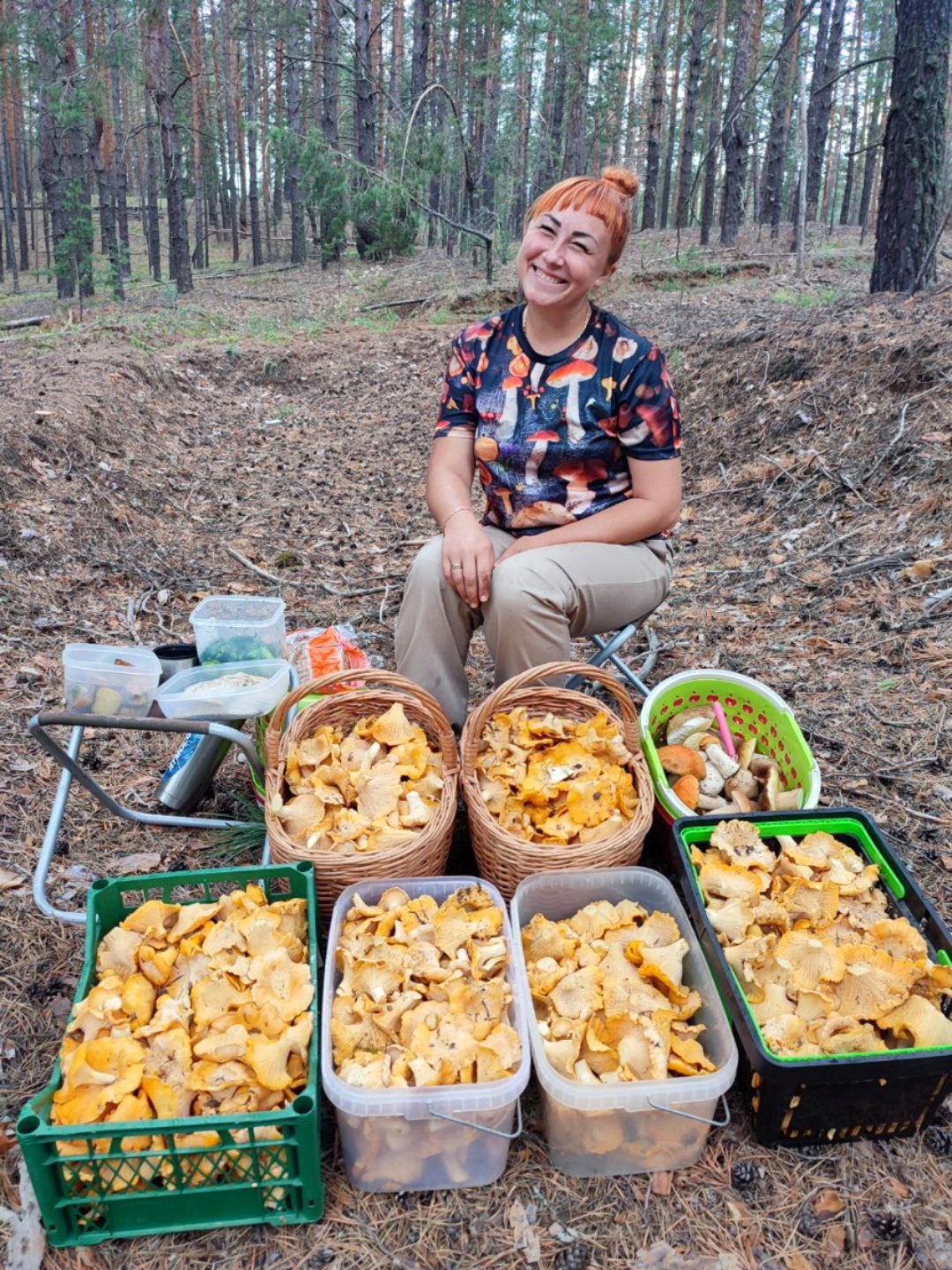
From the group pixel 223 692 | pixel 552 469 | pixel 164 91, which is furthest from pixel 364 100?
pixel 223 692

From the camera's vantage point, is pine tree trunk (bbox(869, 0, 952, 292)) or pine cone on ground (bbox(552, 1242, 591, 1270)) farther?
pine tree trunk (bbox(869, 0, 952, 292))

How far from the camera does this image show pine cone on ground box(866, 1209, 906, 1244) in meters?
1.61

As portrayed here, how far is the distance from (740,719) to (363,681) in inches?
51.0

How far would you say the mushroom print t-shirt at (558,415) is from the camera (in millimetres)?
2611

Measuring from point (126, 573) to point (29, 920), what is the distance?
273 centimetres

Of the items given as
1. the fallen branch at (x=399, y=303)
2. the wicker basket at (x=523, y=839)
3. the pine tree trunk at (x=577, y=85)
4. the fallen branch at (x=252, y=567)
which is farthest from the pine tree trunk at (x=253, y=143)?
the wicker basket at (x=523, y=839)

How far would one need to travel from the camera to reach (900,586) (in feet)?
13.1

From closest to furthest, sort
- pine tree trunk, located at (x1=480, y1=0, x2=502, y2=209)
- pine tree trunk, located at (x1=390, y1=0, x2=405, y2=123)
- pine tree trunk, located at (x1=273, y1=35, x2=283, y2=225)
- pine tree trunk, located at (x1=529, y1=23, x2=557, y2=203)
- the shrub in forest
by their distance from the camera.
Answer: the shrub in forest < pine tree trunk, located at (x1=273, y1=35, x2=283, y2=225) < pine tree trunk, located at (x1=480, y1=0, x2=502, y2=209) < pine tree trunk, located at (x1=529, y1=23, x2=557, y2=203) < pine tree trunk, located at (x1=390, y1=0, x2=405, y2=123)

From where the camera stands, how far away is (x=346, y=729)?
2555 mm

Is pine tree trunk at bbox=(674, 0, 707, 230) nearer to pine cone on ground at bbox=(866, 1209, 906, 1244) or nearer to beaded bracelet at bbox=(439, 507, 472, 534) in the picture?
beaded bracelet at bbox=(439, 507, 472, 534)

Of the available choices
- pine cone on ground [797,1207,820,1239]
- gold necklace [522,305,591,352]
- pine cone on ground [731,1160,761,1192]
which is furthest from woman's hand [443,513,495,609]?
pine cone on ground [797,1207,820,1239]

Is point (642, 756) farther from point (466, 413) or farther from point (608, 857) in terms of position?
point (466, 413)

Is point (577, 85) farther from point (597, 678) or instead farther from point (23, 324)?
point (597, 678)

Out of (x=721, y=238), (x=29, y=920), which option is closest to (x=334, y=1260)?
(x=29, y=920)
